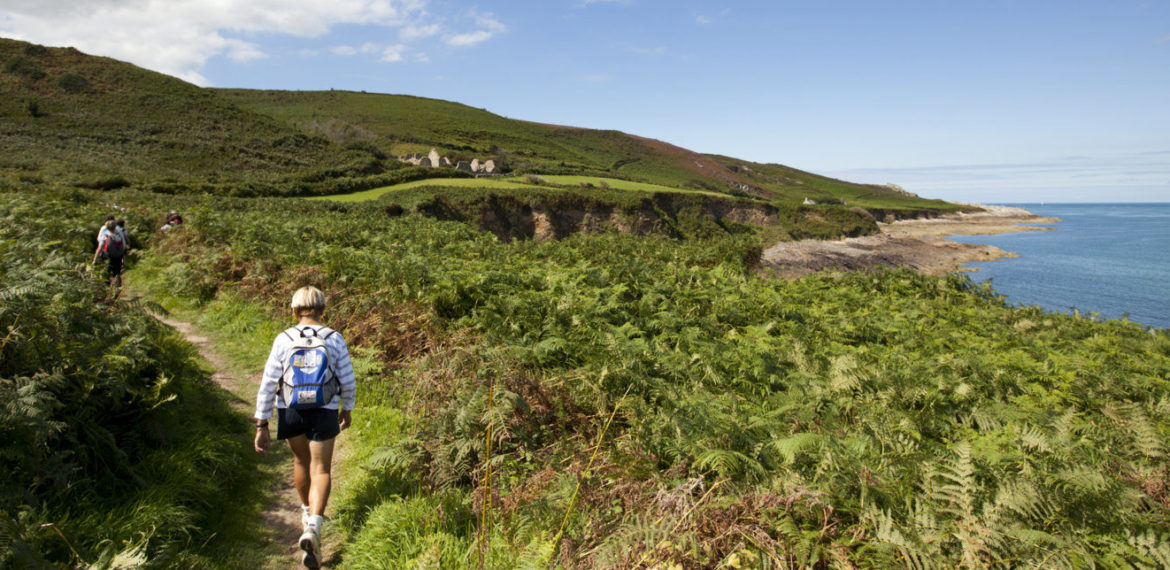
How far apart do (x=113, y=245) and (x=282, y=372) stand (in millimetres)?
10399

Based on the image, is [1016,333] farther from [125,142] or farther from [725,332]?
[125,142]

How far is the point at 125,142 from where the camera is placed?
169 ft

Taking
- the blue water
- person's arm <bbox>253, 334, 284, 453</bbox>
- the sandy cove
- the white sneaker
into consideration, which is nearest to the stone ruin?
the sandy cove

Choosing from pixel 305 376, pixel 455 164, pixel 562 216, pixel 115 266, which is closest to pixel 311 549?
pixel 305 376

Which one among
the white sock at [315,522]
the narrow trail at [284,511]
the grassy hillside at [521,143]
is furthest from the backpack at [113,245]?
the grassy hillside at [521,143]

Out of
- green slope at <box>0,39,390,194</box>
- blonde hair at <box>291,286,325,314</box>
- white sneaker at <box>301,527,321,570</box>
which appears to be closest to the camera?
white sneaker at <box>301,527,321,570</box>

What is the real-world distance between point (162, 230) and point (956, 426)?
1810cm

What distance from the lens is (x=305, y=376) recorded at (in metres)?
4.01

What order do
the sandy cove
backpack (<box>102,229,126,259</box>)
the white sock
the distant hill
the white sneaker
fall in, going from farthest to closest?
the distant hill, the sandy cove, backpack (<box>102,229,126,259</box>), the white sock, the white sneaker

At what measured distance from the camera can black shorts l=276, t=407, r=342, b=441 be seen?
4.05 meters

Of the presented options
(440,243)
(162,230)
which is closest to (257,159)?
(162,230)

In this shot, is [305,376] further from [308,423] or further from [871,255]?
[871,255]

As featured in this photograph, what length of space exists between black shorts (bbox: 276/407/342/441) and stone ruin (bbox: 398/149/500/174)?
6545cm

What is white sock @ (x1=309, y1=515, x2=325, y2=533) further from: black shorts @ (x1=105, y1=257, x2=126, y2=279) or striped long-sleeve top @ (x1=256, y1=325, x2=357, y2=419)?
black shorts @ (x1=105, y1=257, x2=126, y2=279)
